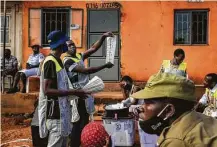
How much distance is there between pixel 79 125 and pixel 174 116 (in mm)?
4830

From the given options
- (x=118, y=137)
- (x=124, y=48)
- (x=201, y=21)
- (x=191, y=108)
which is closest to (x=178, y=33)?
(x=201, y=21)

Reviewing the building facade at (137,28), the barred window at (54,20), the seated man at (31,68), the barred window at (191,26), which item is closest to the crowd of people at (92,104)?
the seated man at (31,68)

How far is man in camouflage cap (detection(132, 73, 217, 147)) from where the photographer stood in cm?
214

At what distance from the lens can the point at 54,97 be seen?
5410mm

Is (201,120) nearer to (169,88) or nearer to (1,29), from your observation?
(169,88)

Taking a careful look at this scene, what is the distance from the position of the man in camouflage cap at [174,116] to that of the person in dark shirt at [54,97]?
2986 mm

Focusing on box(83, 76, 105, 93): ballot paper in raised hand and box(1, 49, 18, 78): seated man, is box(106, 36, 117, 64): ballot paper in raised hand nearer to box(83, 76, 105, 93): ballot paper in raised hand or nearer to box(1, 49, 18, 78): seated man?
box(83, 76, 105, 93): ballot paper in raised hand

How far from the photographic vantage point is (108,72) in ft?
47.1

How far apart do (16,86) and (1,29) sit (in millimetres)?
2330

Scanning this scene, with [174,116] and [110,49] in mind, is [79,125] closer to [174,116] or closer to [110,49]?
[110,49]

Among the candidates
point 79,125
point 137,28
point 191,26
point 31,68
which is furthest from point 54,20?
point 79,125

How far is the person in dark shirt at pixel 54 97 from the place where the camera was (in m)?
5.32

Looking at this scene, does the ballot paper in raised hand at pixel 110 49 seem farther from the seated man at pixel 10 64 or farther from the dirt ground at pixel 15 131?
the seated man at pixel 10 64

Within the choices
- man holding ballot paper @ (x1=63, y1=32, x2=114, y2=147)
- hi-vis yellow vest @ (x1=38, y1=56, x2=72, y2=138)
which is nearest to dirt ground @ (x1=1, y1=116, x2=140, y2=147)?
man holding ballot paper @ (x1=63, y1=32, x2=114, y2=147)
